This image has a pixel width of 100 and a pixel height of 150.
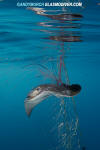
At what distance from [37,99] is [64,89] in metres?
0.81

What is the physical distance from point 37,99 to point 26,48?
11019 millimetres

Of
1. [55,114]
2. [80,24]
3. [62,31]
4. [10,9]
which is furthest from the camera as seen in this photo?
[62,31]

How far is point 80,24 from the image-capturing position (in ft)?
33.3

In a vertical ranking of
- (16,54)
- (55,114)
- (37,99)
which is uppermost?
(16,54)

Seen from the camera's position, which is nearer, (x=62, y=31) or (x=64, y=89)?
(x=64, y=89)

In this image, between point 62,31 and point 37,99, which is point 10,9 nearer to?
point 62,31

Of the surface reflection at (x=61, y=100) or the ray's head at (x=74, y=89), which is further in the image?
the surface reflection at (x=61, y=100)

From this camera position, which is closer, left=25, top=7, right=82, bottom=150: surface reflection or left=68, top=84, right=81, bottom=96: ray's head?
left=68, top=84, right=81, bottom=96: ray's head

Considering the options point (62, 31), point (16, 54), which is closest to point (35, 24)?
point (62, 31)

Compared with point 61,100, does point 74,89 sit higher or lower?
higher

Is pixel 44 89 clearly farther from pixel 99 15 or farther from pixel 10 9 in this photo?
pixel 99 15

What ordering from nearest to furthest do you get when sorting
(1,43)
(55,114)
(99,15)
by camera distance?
(55,114) → (99,15) → (1,43)

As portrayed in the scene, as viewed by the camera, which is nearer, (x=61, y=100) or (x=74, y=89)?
(x=74, y=89)

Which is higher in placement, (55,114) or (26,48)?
(26,48)
